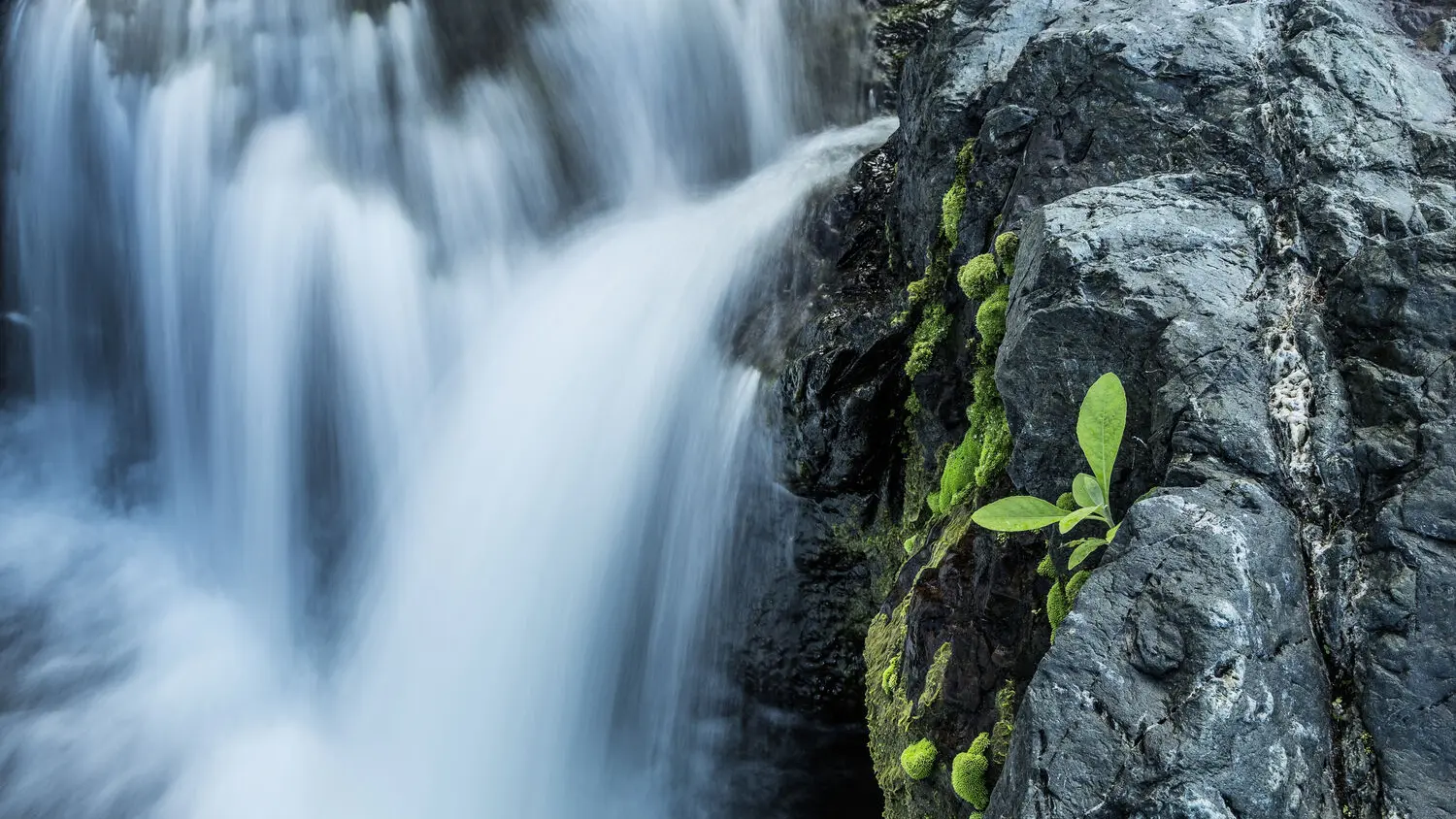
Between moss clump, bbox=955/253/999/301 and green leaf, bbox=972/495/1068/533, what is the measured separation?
1321mm

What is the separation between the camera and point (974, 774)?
10.1ft

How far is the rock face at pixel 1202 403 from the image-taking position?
87.0 inches

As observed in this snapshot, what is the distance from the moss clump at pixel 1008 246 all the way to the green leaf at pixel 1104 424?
120 centimetres

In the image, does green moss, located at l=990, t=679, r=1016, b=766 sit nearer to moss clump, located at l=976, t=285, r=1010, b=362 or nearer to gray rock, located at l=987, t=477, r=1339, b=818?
gray rock, located at l=987, t=477, r=1339, b=818

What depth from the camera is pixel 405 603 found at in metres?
6.31

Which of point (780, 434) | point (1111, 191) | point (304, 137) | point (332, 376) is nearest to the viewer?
point (1111, 191)

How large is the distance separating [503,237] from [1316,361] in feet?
20.8

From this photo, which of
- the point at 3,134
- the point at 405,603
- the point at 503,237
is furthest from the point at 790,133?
the point at 3,134

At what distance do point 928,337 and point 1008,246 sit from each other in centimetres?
85

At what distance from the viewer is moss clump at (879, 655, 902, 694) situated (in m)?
3.93

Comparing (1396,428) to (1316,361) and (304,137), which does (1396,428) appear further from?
(304,137)

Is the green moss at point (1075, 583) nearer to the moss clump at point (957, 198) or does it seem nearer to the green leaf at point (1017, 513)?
the green leaf at point (1017, 513)

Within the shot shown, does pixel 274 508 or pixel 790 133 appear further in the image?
pixel 790 133

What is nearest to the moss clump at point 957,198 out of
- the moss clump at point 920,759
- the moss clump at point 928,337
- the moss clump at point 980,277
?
the moss clump at point 928,337
